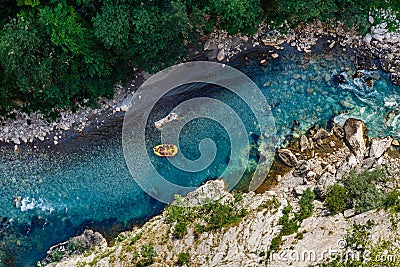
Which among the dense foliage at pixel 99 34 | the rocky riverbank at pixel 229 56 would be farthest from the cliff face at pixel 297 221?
the dense foliage at pixel 99 34

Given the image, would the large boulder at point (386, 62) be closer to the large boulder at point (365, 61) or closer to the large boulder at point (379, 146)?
the large boulder at point (365, 61)

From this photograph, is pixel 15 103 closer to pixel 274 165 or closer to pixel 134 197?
pixel 134 197

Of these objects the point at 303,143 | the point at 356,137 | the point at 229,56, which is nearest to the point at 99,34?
the point at 229,56

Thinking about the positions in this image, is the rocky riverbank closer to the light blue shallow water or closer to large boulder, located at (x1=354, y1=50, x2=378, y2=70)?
large boulder, located at (x1=354, y1=50, x2=378, y2=70)

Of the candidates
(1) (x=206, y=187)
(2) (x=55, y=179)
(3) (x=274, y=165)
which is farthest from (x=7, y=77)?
(3) (x=274, y=165)

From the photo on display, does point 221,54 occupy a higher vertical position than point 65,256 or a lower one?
higher

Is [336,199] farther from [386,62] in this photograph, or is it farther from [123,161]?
[123,161]
